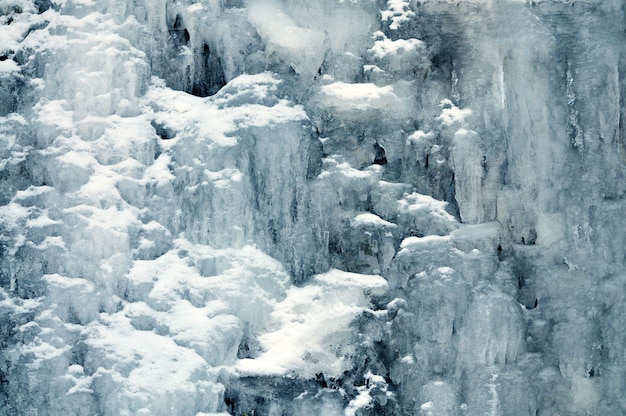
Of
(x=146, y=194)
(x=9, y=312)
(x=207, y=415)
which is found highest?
(x=146, y=194)

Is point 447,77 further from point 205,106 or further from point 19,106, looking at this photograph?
point 19,106

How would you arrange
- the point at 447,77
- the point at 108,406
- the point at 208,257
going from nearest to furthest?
1. the point at 108,406
2. the point at 208,257
3. the point at 447,77

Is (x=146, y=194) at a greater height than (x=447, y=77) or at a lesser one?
lesser

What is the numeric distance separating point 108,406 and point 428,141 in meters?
3.52

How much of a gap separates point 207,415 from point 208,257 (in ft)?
4.32

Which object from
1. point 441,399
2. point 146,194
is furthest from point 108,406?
point 441,399

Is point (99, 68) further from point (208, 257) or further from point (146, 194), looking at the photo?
point (208, 257)

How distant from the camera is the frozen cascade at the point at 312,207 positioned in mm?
8859

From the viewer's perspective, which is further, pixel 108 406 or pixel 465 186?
pixel 465 186

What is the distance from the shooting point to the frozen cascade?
886 centimetres

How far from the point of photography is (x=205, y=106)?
9.70 metres

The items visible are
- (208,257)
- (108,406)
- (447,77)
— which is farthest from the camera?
(447,77)

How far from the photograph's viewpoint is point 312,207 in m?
9.47

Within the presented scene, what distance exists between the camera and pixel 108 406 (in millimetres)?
8562
